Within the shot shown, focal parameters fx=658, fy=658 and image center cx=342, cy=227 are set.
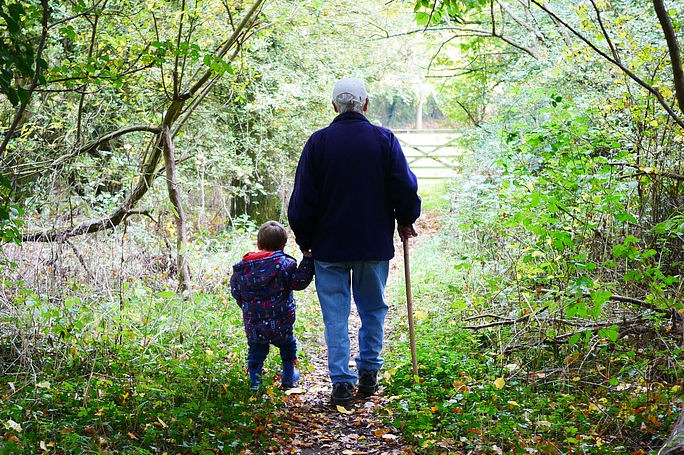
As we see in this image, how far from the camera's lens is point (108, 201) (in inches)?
303

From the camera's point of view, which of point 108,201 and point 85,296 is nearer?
point 85,296

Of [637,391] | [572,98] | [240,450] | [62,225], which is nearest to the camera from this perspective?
[240,450]

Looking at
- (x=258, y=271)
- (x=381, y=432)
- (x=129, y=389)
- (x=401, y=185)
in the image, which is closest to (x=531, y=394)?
(x=381, y=432)

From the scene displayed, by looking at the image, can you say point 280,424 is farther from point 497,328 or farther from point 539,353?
point 497,328

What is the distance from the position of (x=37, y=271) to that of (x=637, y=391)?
444 centimetres

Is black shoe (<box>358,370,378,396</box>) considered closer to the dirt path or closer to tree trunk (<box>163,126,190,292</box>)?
the dirt path

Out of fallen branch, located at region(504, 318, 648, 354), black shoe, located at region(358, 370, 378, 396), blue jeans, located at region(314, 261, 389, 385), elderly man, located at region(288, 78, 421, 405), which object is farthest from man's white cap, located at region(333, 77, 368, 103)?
fallen branch, located at region(504, 318, 648, 354)

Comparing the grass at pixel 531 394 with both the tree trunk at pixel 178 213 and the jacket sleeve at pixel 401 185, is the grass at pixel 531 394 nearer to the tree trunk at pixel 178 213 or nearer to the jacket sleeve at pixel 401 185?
the jacket sleeve at pixel 401 185

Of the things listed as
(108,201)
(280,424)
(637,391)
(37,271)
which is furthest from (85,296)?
(637,391)

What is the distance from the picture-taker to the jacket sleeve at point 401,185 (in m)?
4.69

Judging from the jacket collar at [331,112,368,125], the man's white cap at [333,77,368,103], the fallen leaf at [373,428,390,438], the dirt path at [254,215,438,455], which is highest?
the man's white cap at [333,77,368,103]

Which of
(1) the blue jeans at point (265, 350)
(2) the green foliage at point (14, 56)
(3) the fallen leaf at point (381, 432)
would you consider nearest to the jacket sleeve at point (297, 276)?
(1) the blue jeans at point (265, 350)

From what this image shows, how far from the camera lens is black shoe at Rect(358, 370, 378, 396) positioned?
4891 millimetres

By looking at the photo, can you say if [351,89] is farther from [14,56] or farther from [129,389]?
[129,389]
